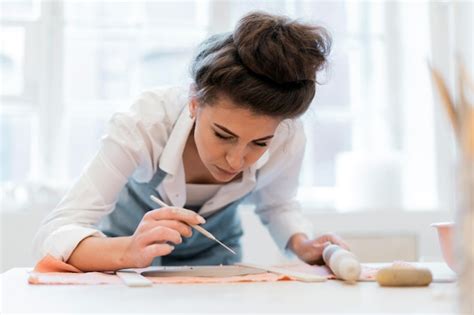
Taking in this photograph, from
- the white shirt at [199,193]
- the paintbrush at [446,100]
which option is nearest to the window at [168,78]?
the white shirt at [199,193]

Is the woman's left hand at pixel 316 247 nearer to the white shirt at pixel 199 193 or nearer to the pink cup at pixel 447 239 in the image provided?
the white shirt at pixel 199 193

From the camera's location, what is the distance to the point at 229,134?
1350 millimetres

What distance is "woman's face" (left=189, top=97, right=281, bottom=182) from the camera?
1.34m

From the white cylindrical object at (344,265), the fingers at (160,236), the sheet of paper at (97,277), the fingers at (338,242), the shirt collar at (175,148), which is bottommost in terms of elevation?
the fingers at (338,242)

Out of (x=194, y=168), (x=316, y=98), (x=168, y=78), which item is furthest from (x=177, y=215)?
A: (x=168, y=78)

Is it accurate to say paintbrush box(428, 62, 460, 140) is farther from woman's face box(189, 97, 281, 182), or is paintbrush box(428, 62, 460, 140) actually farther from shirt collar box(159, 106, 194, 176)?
shirt collar box(159, 106, 194, 176)

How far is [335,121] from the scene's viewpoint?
10.9 feet

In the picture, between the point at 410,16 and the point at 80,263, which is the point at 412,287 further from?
the point at 410,16

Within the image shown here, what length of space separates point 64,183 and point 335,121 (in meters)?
1.31

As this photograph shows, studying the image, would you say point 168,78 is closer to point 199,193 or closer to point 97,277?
point 199,193

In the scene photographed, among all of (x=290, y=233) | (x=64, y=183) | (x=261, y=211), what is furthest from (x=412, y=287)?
(x=64, y=183)

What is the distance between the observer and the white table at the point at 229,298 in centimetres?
84

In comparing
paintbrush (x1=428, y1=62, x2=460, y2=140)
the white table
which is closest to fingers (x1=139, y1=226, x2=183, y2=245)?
the white table

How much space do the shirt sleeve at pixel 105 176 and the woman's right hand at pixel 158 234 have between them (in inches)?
4.7
